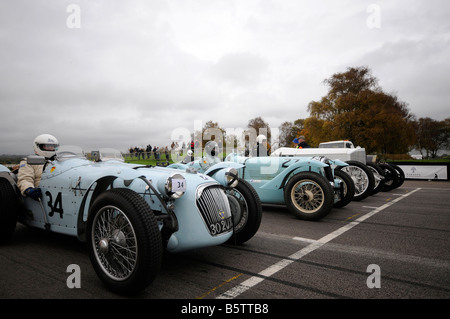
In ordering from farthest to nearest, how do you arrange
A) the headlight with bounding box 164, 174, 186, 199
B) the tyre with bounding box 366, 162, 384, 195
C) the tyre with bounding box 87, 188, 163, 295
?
the tyre with bounding box 366, 162, 384, 195, the headlight with bounding box 164, 174, 186, 199, the tyre with bounding box 87, 188, 163, 295

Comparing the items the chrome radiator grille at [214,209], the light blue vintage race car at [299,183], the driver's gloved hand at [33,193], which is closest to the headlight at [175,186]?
the chrome radiator grille at [214,209]

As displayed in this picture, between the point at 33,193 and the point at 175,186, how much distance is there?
2.45 meters

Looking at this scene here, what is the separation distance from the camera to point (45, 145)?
183 inches

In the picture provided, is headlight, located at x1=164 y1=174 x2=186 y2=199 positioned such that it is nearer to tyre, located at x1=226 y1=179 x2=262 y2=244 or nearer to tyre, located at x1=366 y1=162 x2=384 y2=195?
tyre, located at x1=226 y1=179 x2=262 y2=244

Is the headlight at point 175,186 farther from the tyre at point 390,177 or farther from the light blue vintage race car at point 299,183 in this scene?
the tyre at point 390,177

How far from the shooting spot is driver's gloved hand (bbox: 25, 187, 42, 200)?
12.9 ft

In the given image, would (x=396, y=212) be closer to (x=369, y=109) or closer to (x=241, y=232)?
(x=241, y=232)

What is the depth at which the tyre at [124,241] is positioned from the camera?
7.77 feet

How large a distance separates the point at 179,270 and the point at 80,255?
1410 millimetres

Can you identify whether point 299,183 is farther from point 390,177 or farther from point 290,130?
point 290,130

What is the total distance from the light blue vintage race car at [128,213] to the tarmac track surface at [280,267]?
320 mm

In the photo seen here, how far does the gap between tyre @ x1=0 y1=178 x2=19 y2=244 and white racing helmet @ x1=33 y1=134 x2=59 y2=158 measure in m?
0.76

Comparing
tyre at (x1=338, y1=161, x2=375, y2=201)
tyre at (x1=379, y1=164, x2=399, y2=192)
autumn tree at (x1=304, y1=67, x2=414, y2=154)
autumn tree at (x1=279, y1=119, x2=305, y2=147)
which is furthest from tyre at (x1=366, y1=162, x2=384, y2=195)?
autumn tree at (x1=279, y1=119, x2=305, y2=147)
